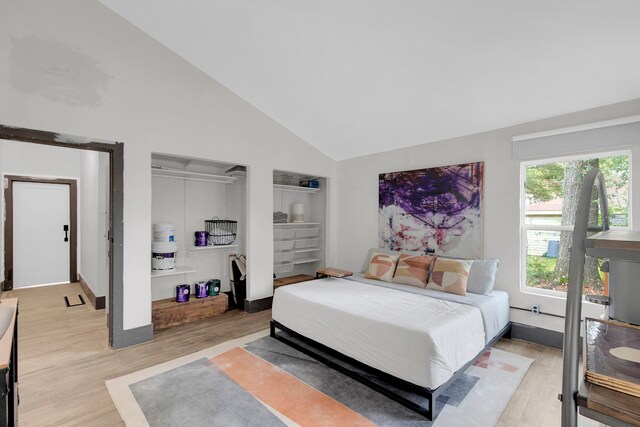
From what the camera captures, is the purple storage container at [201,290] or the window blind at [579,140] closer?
the window blind at [579,140]

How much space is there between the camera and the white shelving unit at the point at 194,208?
13.0 ft

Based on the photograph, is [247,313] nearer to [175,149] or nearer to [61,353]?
[61,353]

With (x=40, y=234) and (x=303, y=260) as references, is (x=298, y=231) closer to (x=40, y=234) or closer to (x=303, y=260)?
(x=303, y=260)

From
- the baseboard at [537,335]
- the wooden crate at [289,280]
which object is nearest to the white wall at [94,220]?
the wooden crate at [289,280]

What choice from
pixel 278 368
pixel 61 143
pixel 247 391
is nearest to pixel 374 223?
pixel 278 368

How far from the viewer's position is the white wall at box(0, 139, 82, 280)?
197 inches

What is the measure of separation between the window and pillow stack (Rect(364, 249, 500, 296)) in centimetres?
44

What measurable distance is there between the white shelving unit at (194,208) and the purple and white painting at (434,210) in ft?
7.14

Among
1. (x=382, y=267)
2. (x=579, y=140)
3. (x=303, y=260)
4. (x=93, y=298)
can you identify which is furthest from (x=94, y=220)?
(x=579, y=140)

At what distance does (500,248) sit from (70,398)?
416 centimetres

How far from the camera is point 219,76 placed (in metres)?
3.64

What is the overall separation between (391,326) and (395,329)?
0.04 meters

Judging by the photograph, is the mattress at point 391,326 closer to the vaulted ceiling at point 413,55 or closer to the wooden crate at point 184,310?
the wooden crate at point 184,310

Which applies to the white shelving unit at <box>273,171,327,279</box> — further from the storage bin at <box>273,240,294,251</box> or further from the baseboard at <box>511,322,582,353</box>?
the baseboard at <box>511,322,582,353</box>
